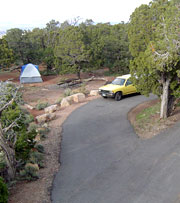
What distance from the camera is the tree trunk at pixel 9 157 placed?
688 centimetres

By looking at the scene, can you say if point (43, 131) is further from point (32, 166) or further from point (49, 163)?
point (32, 166)

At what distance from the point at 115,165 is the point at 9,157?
348 centimetres

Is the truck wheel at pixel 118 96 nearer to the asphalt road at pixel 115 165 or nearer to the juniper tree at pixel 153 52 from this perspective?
the asphalt road at pixel 115 165

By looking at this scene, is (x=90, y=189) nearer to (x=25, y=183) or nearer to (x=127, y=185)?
(x=127, y=185)

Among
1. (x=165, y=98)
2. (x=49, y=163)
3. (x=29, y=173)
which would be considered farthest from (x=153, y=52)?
(x=29, y=173)

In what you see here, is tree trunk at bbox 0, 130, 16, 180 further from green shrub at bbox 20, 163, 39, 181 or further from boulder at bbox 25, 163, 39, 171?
boulder at bbox 25, 163, 39, 171

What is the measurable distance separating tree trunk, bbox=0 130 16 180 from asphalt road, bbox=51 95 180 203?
1.42 m

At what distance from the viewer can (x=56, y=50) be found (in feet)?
100

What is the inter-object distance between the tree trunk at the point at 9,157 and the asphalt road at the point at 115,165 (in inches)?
55.9

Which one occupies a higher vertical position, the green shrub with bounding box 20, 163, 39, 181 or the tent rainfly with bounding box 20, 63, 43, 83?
the tent rainfly with bounding box 20, 63, 43, 83

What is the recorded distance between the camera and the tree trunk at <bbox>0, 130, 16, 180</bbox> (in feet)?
22.6

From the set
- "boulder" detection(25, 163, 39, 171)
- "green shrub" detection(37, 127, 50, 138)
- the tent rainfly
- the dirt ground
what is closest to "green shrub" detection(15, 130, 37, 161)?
"boulder" detection(25, 163, 39, 171)

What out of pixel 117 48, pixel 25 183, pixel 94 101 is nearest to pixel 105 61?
pixel 117 48

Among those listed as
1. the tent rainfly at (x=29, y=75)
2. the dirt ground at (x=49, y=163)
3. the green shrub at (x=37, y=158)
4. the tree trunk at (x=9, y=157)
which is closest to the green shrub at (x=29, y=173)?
the dirt ground at (x=49, y=163)
